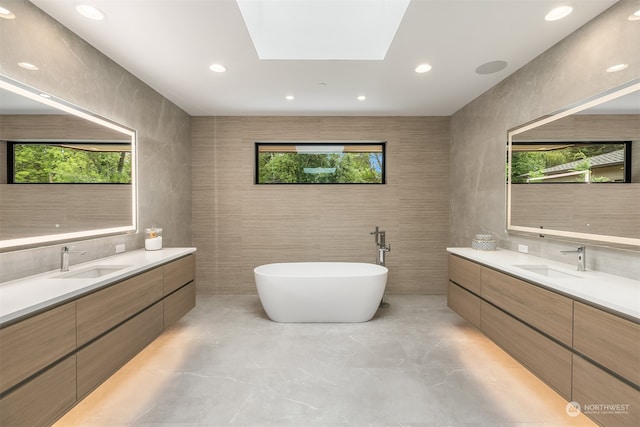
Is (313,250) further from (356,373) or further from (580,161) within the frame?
(580,161)

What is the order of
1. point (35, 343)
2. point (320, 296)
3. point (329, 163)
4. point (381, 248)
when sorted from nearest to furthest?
point (35, 343), point (320, 296), point (381, 248), point (329, 163)

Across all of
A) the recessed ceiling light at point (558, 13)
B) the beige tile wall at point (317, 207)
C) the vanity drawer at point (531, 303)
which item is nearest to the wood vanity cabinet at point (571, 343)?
the vanity drawer at point (531, 303)

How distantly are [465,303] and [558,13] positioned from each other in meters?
2.26

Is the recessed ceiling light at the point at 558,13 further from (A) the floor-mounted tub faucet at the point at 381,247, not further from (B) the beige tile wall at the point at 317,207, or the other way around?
(A) the floor-mounted tub faucet at the point at 381,247

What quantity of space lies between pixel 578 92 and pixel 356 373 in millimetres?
2600

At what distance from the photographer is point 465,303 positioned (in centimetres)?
267

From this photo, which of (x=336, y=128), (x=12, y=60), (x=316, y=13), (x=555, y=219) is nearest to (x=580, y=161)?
(x=555, y=219)

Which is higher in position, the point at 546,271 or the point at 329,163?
the point at 329,163

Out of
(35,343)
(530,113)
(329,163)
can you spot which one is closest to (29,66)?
(35,343)

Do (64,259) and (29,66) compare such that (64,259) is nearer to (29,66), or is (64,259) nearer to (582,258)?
(29,66)

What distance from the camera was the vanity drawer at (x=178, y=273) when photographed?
2.50 metres

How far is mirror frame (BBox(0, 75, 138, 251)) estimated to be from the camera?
1.76 metres

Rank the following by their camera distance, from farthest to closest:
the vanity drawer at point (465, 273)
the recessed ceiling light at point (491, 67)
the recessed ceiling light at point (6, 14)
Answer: the recessed ceiling light at point (491, 67)
the vanity drawer at point (465, 273)
the recessed ceiling light at point (6, 14)

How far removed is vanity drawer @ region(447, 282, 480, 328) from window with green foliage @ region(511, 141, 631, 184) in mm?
1143
